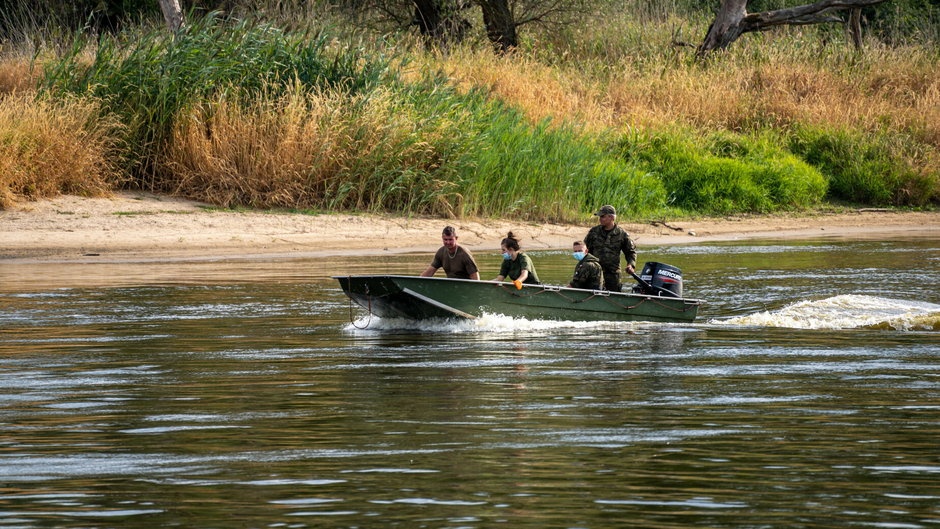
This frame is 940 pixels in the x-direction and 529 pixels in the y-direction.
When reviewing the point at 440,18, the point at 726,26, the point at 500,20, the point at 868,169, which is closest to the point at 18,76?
the point at 440,18

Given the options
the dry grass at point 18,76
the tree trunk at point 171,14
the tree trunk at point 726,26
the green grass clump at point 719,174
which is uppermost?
the tree trunk at point 726,26

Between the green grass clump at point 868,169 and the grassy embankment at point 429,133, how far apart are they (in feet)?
0.15

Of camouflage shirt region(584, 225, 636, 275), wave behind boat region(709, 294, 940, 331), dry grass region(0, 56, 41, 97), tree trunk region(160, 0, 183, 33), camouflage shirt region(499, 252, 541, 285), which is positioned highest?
tree trunk region(160, 0, 183, 33)

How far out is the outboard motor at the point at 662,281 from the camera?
14422 millimetres

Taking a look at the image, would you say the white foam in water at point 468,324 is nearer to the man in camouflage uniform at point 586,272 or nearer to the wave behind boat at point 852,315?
the man in camouflage uniform at point 586,272

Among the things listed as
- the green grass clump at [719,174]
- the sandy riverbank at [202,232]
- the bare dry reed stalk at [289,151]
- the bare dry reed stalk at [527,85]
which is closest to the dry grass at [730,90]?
the bare dry reed stalk at [527,85]

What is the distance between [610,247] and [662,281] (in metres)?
0.69

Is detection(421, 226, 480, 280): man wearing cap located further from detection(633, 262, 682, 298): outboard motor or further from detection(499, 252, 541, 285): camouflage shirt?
detection(633, 262, 682, 298): outboard motor

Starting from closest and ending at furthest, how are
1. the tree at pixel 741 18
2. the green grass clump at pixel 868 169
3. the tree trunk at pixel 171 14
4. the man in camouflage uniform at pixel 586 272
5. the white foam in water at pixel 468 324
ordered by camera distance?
1. the white foam in water at pixel 468 324
2. the man in camouflage uniform at pixel 586 272
3. the tree trunk at pixel 171 14
4. the green grass clump at pixel 868 169
5. the tree at pixel 741 18

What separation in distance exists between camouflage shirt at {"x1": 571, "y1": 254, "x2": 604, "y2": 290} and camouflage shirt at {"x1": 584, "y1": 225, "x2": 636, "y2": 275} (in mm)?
413

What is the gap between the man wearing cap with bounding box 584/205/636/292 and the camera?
1455cm

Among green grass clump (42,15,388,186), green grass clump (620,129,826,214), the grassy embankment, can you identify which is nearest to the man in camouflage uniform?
the grassy embankment

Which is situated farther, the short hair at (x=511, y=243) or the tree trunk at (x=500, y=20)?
the tree trunk at (x=500, y=20)

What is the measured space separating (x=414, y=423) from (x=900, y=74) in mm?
28706
